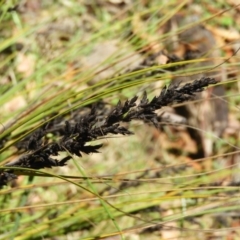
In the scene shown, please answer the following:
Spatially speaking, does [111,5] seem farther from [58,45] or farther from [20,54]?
[20,54]

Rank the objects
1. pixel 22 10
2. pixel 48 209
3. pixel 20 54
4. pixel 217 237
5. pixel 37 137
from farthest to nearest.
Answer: pixel 22 10
pixel 20 54
pixel 217 237
pixel 48 209
pixel 37 137

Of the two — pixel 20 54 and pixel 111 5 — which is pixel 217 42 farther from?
pixel 20 54

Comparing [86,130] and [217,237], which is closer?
[86,130]

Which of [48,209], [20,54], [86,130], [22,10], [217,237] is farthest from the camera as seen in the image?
[22,10]

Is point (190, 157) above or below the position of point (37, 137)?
above

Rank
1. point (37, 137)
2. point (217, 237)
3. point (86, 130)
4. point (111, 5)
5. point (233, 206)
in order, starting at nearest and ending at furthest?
1. point (86, 130)
2. point (37, 137)
3. point (233, 206)
4. point (217, 237)
5. point (111, 5)

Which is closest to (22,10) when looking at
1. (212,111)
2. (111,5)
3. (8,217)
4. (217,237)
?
(111,5)

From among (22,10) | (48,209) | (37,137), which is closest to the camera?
(37,137)

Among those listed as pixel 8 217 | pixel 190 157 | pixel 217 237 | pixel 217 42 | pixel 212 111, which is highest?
pixel 217 42

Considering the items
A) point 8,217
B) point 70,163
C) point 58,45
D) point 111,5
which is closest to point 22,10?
point 58,45
